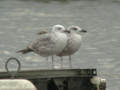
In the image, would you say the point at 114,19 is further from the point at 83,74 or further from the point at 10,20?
the point at 83,74

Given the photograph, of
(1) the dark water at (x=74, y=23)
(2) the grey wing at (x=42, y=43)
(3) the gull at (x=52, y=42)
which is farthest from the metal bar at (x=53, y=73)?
(1) the dark water at (x=74, y=23)

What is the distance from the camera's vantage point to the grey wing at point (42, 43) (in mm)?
11236

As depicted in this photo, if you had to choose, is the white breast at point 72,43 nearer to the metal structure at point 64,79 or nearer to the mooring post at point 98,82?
the metal structure at point 64,79

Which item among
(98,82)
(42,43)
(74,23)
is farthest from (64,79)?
(74,23)

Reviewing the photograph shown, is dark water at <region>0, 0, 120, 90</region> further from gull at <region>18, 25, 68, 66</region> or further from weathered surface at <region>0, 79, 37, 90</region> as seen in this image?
weathered surface at <region>0, 79, 37, 90</region>

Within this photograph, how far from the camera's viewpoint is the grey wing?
11.2 metres

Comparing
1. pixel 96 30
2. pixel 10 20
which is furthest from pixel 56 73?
pixel 10 20

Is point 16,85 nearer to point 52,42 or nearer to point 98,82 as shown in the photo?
point 98,82

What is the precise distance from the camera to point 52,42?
11.1 m

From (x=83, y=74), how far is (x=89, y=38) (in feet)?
49.6

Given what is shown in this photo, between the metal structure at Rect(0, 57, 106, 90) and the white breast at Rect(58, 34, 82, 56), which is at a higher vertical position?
the white breast at Rect(58, 34, 82, 56)

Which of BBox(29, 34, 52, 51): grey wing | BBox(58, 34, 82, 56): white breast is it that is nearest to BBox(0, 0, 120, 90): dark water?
BBox(29, 34, 52, 51): grey wing

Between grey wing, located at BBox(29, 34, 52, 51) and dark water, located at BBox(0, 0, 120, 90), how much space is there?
4.46m

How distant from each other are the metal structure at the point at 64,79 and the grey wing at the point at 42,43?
1.32m
